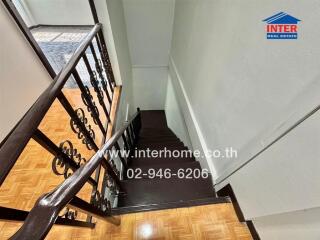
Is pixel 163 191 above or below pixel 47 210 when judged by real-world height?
above

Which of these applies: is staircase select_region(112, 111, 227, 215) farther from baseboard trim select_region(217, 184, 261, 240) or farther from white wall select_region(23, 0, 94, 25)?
white wall select_region(23, 0, 94, 25)

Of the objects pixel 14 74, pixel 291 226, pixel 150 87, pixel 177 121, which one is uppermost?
pixel 150 87

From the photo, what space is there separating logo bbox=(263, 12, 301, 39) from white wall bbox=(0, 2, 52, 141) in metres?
1.78

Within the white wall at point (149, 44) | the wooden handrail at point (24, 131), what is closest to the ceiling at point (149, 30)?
the white wall at point (149, 44)

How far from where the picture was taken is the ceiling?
3312 mm

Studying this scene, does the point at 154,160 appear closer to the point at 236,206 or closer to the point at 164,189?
the point at 164,189

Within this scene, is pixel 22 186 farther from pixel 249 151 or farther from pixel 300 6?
pixel 300 6

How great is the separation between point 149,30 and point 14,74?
2.78m

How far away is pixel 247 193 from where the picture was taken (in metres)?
1.27

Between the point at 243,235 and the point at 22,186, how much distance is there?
1.77 meters

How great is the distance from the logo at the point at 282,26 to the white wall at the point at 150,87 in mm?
3690

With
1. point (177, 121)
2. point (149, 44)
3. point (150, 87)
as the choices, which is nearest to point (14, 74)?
point (149, 44)

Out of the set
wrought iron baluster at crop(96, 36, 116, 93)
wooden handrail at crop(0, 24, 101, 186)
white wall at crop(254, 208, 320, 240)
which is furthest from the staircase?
wrought iron baluster at crop(96, 36, 116, 93)

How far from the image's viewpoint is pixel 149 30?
3707 millimetres
